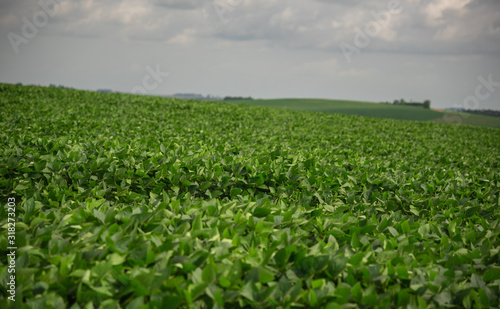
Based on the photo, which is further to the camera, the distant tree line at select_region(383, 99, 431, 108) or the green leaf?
the distant tree line at select_region(383, 99, 431, 108)

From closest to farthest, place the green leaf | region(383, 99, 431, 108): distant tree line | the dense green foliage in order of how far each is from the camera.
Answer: the dense green foliage, the green leaf, region(383, 99, 431, 108): distant tree line

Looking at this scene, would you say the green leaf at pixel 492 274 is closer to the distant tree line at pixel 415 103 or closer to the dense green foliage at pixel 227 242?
→ the dense green foliage at pixel 227 242

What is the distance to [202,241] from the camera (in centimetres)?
238

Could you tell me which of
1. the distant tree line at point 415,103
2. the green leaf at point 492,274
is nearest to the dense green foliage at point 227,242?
the green leaf at point 492,274

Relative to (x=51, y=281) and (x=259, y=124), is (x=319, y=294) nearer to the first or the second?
(x=51, y=281)

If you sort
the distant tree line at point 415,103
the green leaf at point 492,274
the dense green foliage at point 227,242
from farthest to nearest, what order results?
the distant tree line at point 415,103, the green leaf at point 492,274, the dense green foliage at point 227,242

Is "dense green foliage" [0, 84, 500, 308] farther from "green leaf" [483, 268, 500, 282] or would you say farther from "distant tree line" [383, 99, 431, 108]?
"distant tree line" [383, 99, 431, 108]

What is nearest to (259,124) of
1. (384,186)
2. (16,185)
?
(384,186)

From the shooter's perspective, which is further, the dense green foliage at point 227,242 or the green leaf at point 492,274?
the green leaf at point 492,274

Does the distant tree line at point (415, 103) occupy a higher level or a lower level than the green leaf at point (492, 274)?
higher

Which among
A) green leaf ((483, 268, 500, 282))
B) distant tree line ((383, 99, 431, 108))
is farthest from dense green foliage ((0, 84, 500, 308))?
distant tree line ((383, 99, 431, 108))

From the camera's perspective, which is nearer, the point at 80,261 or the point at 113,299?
the point at 113,299

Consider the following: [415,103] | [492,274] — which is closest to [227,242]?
[492,274]

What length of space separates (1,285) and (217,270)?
48.6 inches
